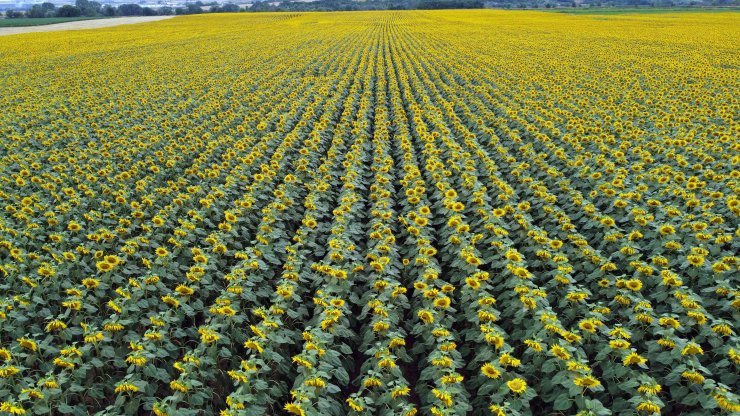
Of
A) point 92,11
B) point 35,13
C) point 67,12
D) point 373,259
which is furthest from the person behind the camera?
point 92,11

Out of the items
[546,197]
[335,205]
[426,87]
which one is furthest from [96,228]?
[426,87]

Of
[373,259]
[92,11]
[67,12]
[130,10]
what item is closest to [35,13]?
[67,12]

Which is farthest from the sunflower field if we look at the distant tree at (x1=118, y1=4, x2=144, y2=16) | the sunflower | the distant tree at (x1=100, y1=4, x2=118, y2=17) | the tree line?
the distant tree at (x1=118, y1=4, x2=144, y2=16)

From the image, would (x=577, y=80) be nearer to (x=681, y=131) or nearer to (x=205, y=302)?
(x=681, y=131)

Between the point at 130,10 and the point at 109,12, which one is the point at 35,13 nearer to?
the point at 109,12

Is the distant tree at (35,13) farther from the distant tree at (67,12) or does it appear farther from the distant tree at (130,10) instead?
the distant tree at (130,10)

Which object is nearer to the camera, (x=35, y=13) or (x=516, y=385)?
(x=516, y=385)

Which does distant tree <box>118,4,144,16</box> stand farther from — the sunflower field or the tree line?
the sunflower field

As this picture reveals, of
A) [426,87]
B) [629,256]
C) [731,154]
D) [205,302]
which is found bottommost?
[205,302]

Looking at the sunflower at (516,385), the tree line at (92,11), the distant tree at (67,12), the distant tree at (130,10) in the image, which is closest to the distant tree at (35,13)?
the tree line at (92,11)
